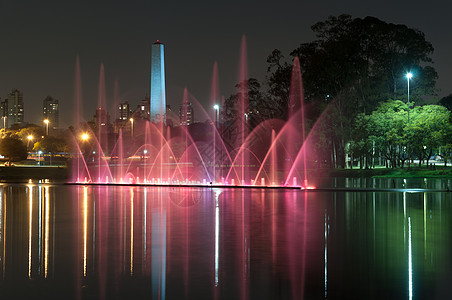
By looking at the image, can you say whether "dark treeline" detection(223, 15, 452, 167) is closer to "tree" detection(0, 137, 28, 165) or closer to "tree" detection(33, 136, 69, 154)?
A: "tree" detection(0, 137, 28, 165)

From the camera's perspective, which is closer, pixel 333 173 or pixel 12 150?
pixel 333 173

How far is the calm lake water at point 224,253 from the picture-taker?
9.09 metres

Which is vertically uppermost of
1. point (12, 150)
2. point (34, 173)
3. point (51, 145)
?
point (51, 145)

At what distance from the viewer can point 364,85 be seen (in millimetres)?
65875

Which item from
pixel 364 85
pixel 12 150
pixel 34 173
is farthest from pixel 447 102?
pixel 34 173

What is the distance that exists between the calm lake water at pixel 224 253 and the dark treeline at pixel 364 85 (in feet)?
136

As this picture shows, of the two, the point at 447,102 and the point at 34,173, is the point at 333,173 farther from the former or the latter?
the point at 447,102

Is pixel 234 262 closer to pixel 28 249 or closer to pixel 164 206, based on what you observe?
pixel 28 249

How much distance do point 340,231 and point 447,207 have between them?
986 cm

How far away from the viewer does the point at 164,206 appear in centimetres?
2352

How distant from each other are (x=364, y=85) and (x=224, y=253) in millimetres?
57023

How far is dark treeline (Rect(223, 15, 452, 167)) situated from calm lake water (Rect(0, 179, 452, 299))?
4132 cm

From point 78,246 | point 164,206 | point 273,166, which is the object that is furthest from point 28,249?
point 273,166

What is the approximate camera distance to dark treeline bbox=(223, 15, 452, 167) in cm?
6172
